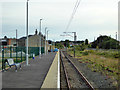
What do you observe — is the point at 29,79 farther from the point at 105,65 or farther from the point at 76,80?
the point at 105,65

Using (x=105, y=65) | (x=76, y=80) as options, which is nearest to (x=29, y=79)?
(x=76, y=80)

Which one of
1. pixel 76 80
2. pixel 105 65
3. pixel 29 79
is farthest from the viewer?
pixel 105 65

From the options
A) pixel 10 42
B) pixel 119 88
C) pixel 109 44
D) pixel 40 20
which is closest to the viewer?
pixel 119 88

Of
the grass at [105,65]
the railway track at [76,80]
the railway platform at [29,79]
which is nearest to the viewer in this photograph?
the railway platform at [29,79]

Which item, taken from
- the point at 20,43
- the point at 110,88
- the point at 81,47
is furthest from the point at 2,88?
the point at 20,43

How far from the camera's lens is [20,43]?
270 ft

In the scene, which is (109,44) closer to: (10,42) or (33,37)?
(33,37)

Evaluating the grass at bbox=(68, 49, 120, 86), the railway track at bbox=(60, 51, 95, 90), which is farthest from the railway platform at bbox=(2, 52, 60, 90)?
the grass at bbox=(68, 49, 120, 86)

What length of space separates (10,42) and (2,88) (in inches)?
3751

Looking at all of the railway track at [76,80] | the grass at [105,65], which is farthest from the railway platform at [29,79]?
the grass at [105,65]

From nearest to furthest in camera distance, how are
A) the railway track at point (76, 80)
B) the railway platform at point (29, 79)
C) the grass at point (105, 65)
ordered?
the railway platform at point (29, 79), the railway track at point (76, 80), the grass at point (105, 65)

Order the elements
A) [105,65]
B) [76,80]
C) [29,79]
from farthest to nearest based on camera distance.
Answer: [105,65] → [76,80] → [29,79]

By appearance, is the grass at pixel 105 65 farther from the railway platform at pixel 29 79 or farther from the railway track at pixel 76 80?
the railway platform at pixel 29 79

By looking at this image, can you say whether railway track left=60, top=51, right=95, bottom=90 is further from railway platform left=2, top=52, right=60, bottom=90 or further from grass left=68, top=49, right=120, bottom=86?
grass left=68, top=49, right=120, bottom=86
